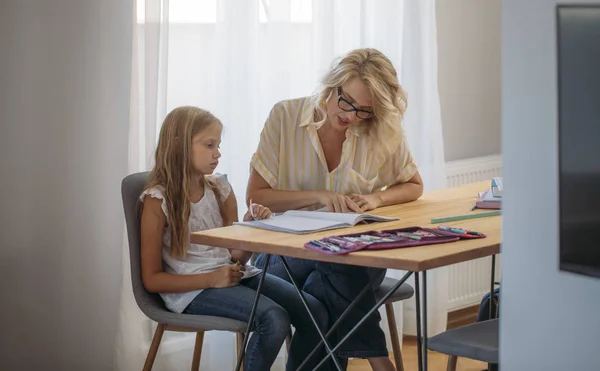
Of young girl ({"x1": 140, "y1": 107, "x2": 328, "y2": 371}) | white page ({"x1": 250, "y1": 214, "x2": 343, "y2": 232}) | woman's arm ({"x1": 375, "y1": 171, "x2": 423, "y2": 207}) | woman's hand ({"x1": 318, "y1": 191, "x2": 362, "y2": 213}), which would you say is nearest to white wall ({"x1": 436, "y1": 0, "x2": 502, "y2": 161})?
woman's arm ({"x1": 375, "y1": 171, "x2": 423, "y2": 207})

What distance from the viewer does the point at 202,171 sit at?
279 cm

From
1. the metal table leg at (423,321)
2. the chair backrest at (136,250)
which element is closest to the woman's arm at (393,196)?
the metal table leg at (423,321)

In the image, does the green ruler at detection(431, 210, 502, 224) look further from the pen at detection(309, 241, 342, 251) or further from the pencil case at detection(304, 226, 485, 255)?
the pen at detection(309, 241, 342, 251)

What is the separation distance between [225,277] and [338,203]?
0.40 metres

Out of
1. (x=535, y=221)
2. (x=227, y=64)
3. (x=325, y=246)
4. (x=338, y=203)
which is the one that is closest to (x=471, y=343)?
(x=325, y=246)

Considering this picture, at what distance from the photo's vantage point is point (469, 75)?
467 centimetres

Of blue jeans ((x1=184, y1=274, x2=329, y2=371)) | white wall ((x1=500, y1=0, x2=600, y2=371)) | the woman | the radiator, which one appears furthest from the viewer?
the radiator

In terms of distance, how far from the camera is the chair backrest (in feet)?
8.73

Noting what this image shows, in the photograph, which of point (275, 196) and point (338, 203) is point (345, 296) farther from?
point (275, 196)

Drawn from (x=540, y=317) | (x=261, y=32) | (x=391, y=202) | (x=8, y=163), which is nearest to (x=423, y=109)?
(x=261, y=32)

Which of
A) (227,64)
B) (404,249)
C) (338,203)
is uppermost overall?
(227,64)

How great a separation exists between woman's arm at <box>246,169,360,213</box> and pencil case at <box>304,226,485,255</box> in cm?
40

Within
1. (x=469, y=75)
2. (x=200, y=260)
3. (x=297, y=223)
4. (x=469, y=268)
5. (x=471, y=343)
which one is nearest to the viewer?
(x=471, y=343)

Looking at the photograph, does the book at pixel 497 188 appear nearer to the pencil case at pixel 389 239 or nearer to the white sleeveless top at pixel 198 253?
the pencil case at pixel 389 239
